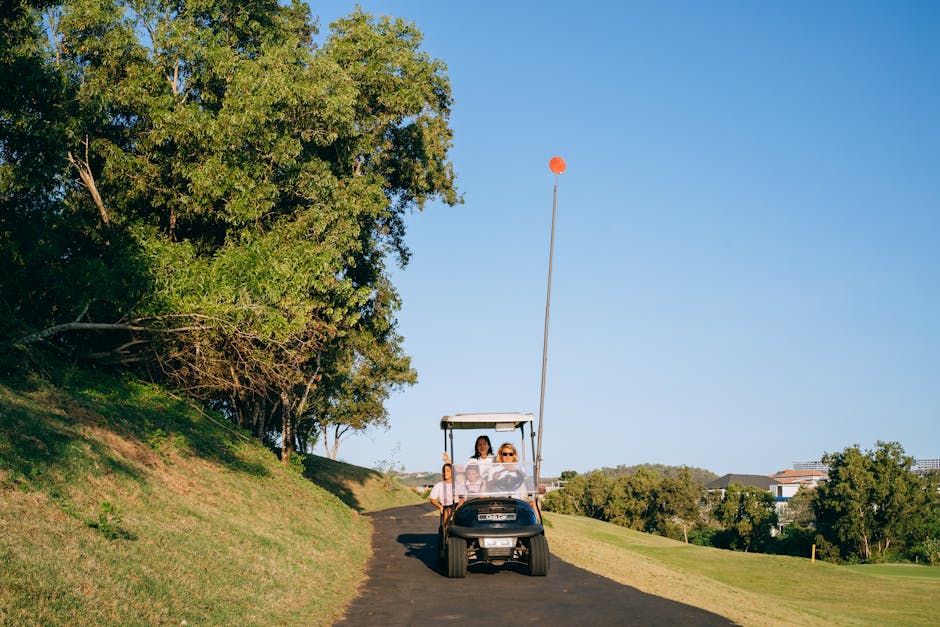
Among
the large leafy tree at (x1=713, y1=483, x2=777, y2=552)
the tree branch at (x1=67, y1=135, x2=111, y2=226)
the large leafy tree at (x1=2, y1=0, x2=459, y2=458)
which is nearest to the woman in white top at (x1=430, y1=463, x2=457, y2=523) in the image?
the large leafy tree at (x1=2, y1=0, x2=459, y2=458)

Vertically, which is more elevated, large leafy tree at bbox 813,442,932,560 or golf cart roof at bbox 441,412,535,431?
golf cart roof at bbox 441,412,535,431

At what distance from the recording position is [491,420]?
1410cm

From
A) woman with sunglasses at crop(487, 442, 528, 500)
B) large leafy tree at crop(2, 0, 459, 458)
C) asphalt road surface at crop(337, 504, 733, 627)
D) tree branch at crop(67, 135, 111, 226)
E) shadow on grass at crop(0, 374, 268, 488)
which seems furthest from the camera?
tree branch at crop(67, 135, 111, 226)

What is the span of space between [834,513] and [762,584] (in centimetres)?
5284

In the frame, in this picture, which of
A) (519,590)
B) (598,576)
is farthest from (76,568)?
(598,576)

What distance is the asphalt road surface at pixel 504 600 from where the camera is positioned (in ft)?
33.0

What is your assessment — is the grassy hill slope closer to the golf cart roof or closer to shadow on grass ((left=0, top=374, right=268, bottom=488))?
shadow on grass ((left=0, top=374, right=268, bottom=488))

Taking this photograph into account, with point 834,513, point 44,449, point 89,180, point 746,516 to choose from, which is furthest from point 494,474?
point 746,516

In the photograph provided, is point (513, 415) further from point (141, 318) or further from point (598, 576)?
point (141, 318)

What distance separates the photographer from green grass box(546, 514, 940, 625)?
49.5 feet

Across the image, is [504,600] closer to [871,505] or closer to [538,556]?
[538,556]

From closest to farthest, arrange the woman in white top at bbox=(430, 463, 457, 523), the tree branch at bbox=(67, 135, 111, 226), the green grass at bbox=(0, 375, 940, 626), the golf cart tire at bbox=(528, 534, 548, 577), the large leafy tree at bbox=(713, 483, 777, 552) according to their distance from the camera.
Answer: the green grass at bbox=(0, 375, 940, 626)
the golf cart tire at bbox=(528, 534, 548, 577)
the woman in white top at bbox=(430, 463, 457, 523)
the tree branch at bbox=(67, 135, 111, 226)
the large leafy tree at bbox=(713, 483, 777, 552)

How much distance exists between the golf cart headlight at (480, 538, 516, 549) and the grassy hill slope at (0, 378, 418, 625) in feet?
8.04

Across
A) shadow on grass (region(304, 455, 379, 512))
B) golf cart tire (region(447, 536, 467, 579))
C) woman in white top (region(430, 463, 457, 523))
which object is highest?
woman in white top (region(430, 463, 457, 523))
